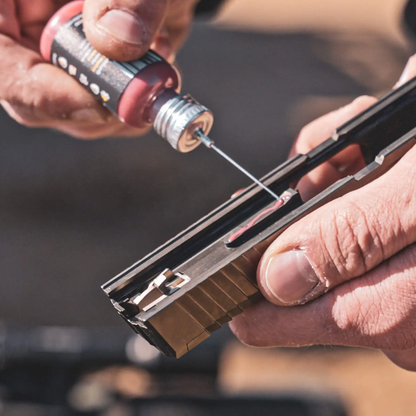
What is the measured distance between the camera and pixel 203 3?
319 centimetres

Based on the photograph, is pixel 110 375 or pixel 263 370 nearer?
pixel 110 375

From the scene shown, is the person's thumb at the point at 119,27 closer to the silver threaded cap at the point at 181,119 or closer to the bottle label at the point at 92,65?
the bottle label at the point at 92,65

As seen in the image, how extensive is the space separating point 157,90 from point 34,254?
3.14 m

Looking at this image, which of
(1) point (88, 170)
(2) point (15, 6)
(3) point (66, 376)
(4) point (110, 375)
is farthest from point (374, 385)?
(2) point (15, 6)

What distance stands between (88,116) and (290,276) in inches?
37.5

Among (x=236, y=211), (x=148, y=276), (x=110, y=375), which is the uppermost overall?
(x=236, y=211)

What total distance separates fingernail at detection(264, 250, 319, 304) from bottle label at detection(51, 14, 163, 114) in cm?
70

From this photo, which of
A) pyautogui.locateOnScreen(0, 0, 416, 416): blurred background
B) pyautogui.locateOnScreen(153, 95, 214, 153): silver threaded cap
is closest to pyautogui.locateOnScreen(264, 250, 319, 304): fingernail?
pyautogui.locateOnScreen(153, 95, 214, 153): silver threaded cap

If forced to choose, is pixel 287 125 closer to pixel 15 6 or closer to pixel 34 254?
pixel 34 254

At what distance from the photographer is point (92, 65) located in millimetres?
1692

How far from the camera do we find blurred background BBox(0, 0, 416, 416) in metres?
3.00

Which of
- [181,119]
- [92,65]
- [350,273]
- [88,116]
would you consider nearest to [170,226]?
[88,116]

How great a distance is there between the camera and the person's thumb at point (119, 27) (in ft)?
5.35

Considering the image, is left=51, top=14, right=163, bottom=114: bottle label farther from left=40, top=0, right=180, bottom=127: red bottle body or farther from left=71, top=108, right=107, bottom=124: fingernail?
left=71, top=108, right=107, bottom=124: fingernail
